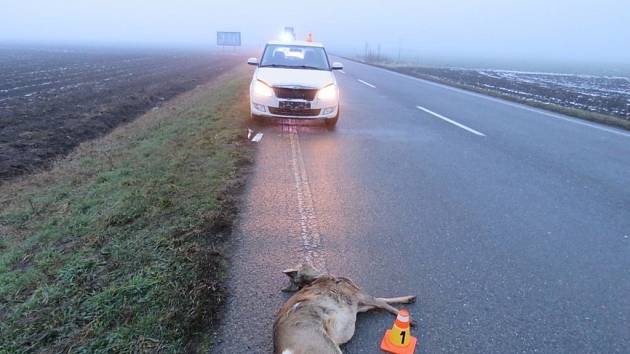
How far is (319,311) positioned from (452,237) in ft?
6.54

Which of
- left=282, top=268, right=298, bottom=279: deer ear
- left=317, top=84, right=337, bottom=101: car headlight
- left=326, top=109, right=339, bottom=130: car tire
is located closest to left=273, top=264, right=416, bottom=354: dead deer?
left=282, top=268, right=298, bottom=279: deer ear

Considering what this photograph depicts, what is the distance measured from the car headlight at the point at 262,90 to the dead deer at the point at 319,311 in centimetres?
590

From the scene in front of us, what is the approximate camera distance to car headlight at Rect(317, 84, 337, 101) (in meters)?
8.48

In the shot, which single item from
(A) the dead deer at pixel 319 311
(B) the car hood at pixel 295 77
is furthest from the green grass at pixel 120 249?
(B) the car hood at pixel 295 77

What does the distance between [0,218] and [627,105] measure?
2190 centimetres

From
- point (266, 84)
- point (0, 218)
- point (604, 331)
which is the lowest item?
point (0, 218)

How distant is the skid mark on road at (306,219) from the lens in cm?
354

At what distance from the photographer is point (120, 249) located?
12.0 feet

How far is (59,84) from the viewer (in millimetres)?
20938

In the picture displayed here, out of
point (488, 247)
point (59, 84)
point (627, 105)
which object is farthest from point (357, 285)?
point (59, 84)

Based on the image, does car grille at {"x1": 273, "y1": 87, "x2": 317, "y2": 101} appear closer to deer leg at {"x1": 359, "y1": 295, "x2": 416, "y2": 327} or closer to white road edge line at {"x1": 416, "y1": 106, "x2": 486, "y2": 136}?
white road edge line at {"x1": 416, "y1": 106, "x2": 486, "y2": 136}

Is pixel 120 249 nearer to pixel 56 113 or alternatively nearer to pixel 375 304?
pixel 375 304

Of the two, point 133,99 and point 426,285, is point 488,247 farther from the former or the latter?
point 133,99

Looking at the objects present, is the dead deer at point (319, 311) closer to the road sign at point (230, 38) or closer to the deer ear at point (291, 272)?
the deer ear at point (291, 272)
